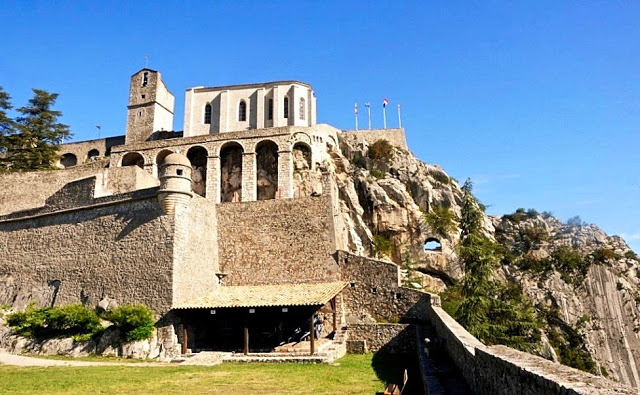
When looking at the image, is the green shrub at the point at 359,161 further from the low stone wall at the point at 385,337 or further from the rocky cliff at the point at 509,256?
the low stone wall at the point at 385,337

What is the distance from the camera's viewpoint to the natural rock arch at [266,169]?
121 feet

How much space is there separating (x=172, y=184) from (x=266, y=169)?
14.4m

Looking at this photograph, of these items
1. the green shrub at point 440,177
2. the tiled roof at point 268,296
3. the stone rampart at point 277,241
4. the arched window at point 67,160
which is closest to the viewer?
the tiled roof at point 268,296

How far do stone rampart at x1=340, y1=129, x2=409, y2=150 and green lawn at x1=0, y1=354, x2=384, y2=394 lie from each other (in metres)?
27.2

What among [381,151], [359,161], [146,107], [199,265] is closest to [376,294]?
[199,265]

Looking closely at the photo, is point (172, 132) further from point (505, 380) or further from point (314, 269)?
point (505, 380)

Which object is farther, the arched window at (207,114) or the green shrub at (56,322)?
the arched window at (207,114)

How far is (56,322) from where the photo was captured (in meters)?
21.9

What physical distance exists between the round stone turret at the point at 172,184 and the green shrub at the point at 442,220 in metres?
20.7

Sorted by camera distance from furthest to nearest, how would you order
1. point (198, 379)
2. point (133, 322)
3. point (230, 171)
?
point (230, 171)
point (133, 322)
point (198, 379)

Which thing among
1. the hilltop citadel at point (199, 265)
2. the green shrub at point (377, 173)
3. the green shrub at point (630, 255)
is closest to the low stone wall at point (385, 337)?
the hilltop citadel at point (199, 265)

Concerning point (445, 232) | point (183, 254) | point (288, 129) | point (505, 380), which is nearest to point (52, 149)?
point (288, 129)

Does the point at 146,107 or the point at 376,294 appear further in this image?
the point at 146,107

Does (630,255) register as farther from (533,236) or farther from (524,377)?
(524,377)
